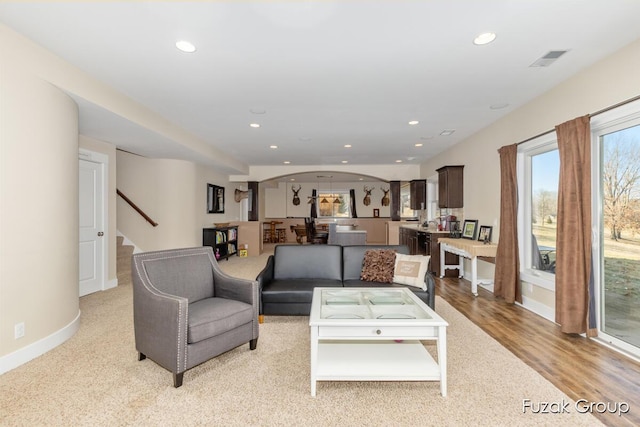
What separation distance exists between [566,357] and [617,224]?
137 cm

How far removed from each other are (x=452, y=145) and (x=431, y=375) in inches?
218

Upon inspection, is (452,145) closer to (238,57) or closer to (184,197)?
(238,57)

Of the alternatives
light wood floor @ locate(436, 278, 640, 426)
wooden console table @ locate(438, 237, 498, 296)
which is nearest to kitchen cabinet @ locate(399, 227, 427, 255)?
wooden console table @ locate(438, 237, 498, 296)

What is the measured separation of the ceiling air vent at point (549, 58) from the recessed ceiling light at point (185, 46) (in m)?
3.11

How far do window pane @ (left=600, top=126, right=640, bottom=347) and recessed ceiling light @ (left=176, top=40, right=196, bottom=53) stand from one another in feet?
13.0

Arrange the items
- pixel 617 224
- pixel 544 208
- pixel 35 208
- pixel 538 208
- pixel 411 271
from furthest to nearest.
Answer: pixel 538 208
pixel 544 208
pixel 411 271
pixel 617 224
pixel 35 208

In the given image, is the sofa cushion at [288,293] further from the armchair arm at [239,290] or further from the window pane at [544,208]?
the window pane at [544,208]

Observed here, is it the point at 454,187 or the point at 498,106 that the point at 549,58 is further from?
the point at 454,187

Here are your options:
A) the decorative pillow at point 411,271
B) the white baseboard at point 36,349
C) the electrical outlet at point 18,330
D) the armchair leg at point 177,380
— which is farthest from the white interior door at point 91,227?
the decorative pillow at point 411,271

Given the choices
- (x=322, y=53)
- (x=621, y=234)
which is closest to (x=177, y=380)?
(x=322, y=53)

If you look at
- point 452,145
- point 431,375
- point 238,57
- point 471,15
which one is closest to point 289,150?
point 452,145

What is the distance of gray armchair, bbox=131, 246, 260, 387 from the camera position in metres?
2.26

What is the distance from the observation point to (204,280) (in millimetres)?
2980

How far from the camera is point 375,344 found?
252 cm
